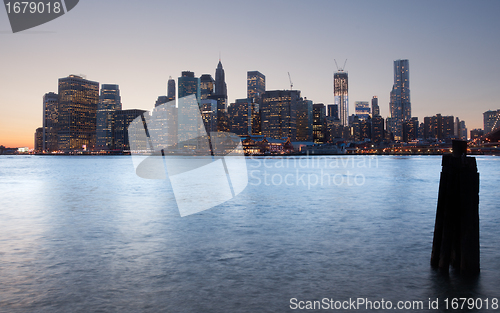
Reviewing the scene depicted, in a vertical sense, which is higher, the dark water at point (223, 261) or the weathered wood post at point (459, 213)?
the weathered wood post at point (459, 213)

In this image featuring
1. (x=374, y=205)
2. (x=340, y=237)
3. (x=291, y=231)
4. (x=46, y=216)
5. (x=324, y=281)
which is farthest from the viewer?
(x=374, y=205)

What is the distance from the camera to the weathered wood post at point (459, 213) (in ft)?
30.9

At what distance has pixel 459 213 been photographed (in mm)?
9547

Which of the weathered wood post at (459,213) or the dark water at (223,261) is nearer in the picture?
the dark water at (223,261)

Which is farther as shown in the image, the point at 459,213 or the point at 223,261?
the point at 223,261

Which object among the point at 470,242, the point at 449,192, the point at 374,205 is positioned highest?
the point at 449,192

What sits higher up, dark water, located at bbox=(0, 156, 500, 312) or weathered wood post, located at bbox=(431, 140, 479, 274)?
weathered wood post, located at bbox=(431, 140, 479, 274)

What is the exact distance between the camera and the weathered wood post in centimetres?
942

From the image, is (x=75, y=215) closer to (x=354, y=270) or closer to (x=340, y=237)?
(x=340, y=237)

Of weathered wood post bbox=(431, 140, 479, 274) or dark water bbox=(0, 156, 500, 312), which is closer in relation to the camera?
dark water bbox=(0, 156, 500, 312)

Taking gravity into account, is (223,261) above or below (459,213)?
below

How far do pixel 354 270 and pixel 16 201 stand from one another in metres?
30.1

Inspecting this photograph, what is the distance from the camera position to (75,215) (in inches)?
872

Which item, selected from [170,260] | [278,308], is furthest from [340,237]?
[278,308]
